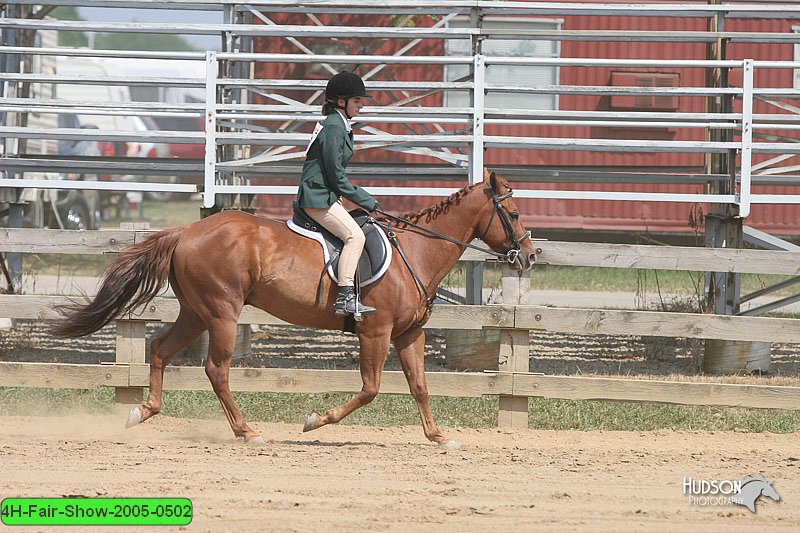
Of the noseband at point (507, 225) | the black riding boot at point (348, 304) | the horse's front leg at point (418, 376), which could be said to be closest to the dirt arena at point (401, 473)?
the horse's front leg at point (418, 376)

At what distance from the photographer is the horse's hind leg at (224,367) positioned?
25.0ft

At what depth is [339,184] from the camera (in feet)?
24.6

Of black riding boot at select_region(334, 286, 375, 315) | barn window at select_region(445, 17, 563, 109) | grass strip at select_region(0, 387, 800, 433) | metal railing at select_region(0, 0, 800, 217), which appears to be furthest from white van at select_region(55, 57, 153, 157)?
black riding boot at select_region(334, 286, 375, 315)

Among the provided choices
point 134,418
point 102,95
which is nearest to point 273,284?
point 134,418

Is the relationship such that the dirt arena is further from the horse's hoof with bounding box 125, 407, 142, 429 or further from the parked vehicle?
the parked vehicle

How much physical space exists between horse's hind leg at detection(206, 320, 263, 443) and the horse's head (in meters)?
2.01

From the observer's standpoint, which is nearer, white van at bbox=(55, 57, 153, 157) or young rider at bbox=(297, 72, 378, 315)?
young rider at bbox=(297, 72, 378, 315)

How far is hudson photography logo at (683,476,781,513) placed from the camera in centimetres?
620

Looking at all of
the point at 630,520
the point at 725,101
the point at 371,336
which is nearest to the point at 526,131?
the point at 725,101

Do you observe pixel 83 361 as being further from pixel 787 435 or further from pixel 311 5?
pixel 787 435

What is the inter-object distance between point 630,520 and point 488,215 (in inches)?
113

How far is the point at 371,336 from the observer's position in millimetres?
7660

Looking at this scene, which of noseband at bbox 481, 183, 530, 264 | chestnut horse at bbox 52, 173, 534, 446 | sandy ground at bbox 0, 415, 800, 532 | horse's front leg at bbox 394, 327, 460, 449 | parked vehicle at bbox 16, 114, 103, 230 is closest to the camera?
sandy ground at bbox 0, 415, 800, 532

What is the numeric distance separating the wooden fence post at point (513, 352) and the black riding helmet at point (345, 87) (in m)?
2.03
